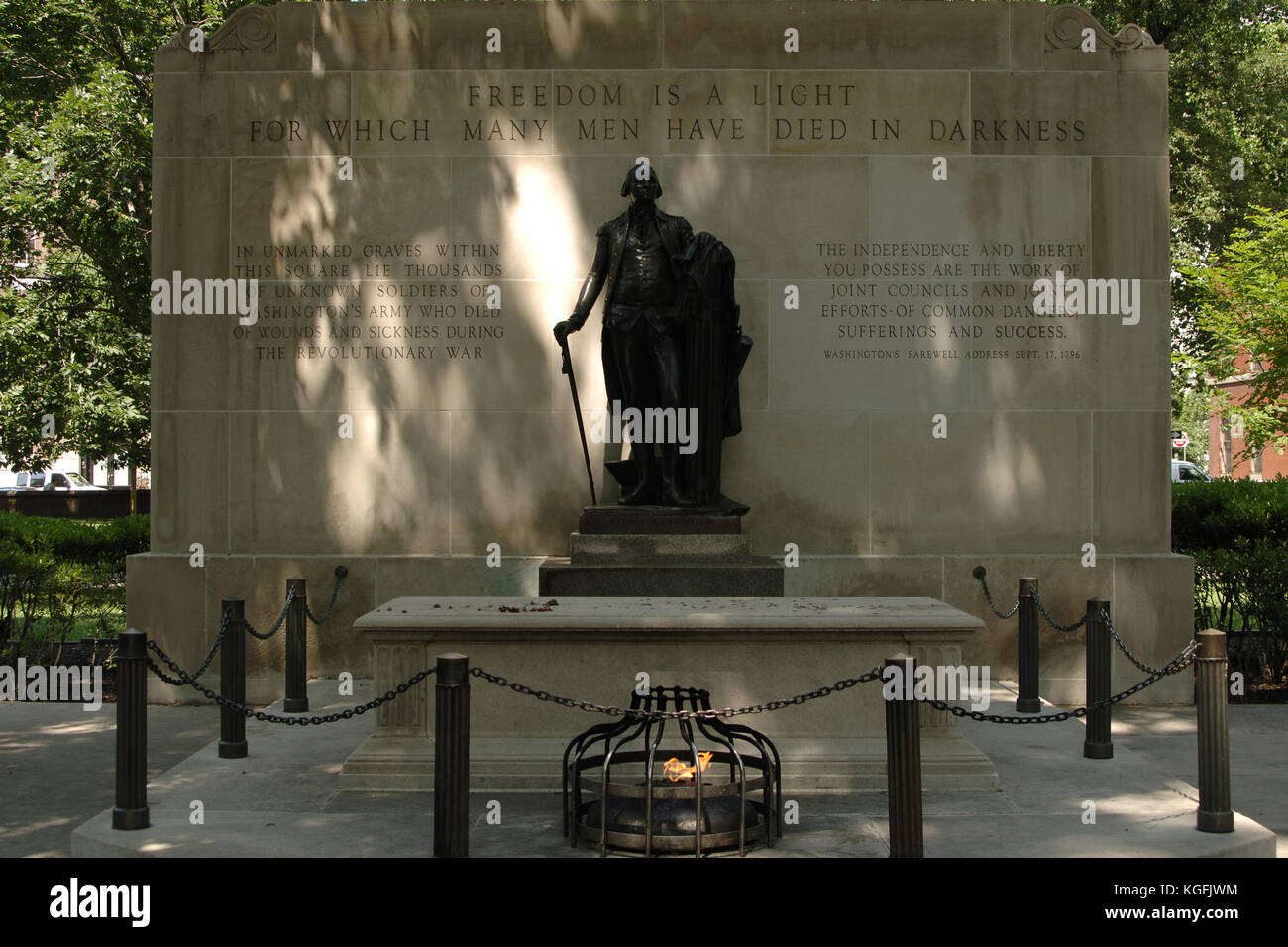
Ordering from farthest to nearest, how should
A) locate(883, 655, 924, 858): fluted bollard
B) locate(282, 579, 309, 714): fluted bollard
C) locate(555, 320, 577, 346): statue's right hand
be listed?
locate(282, 579, 309, 714): fluted bollard
locate(555, 320, 577, 346): statue's right hand
locate(883, 655, 924, 858): fluted bollard

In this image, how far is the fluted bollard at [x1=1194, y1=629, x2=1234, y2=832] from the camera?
7.25 m

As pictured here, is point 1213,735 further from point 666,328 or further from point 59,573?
point 59,573

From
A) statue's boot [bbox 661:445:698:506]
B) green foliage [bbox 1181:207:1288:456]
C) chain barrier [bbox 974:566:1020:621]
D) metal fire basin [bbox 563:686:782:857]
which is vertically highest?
green foliage [bbox 1181:207:1288:456]

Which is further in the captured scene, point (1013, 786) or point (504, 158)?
point (504, 158)

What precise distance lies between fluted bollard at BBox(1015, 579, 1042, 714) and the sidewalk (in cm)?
26

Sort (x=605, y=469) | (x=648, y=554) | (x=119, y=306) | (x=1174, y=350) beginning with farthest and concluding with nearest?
(x=1174, y=350)
(x=119, y=306)
(x=605, y=469)
(x=648, y=554)

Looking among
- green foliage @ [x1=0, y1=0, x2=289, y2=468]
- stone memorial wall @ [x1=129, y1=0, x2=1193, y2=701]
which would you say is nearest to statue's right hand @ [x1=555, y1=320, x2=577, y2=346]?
stone memorial wall @ [x1=129, y1=0, x2=1193, y2=701]

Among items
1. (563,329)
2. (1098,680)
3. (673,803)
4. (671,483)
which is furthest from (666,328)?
(673,803)

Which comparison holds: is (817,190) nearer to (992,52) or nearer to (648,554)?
(992,52)

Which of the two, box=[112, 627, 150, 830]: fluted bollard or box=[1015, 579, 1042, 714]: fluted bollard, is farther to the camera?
box=[1015, 579, 1042, 714]: fluted bollard

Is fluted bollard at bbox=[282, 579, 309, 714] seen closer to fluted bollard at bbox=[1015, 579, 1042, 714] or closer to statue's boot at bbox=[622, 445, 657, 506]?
statue's boot at bbox=[622, 445, 657, 506]
